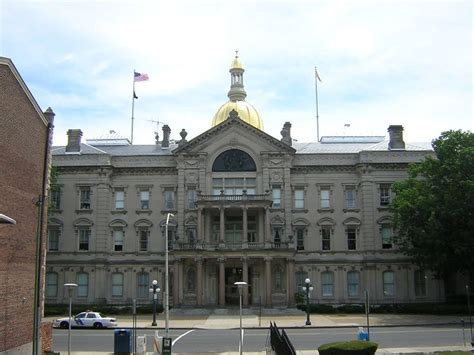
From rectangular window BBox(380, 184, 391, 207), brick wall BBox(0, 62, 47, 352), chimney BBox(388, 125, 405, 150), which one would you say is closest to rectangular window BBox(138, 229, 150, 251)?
rectangular window BBox(380, 184, 391, 207)

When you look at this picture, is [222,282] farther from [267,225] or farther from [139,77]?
[139,77]

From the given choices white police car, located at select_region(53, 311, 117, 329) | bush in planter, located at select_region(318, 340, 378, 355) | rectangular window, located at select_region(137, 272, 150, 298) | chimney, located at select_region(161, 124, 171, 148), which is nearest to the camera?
bush in planter, located at select_region(318, 340, 378, 355)

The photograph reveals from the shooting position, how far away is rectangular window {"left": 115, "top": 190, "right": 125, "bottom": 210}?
201 feet

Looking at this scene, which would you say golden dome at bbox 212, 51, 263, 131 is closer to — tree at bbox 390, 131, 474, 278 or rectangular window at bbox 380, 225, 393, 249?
rectangular window at bbox 380, 225, 393, 249

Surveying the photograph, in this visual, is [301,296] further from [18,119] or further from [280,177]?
[18,119]

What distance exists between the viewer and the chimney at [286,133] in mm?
62188

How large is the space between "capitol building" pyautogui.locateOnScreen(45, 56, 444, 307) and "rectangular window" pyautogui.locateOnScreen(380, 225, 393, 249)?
10cm

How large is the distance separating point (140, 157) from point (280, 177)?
1424 cm

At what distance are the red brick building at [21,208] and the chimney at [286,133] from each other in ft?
120

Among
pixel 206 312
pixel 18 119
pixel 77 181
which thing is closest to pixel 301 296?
pixel 206 312

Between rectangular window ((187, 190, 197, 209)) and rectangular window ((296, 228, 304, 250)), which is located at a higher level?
rectangular window ((187, 190, 197, 209))

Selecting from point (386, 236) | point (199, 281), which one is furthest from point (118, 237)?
point (386, 236)

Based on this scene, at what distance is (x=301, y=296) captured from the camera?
57.0 metres

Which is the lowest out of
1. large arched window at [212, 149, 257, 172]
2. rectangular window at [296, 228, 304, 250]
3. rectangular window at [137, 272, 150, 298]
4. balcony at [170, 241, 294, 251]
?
rectangular window at [137, 272, 150, 298]
